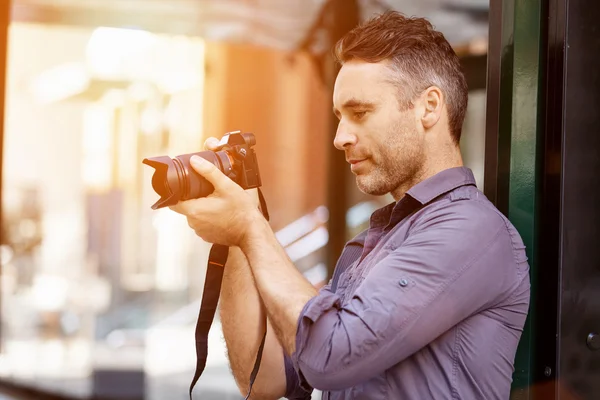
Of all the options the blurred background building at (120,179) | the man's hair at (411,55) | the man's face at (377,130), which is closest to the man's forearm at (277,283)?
the man's face at (377,130)

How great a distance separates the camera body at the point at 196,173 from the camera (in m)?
1.39

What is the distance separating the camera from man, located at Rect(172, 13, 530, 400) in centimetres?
125

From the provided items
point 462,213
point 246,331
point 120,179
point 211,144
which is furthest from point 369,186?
point 120,179

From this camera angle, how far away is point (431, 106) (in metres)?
1.54

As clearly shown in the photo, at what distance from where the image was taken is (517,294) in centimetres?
138

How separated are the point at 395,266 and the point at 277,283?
0.21 metres

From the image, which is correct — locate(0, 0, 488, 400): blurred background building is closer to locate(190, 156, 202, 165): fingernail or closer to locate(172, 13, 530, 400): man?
locate(172, 13, 530, 400): man

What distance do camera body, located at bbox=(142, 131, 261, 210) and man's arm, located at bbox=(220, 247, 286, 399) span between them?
25 cm

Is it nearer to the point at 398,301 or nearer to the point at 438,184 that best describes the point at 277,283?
the point at 398,301

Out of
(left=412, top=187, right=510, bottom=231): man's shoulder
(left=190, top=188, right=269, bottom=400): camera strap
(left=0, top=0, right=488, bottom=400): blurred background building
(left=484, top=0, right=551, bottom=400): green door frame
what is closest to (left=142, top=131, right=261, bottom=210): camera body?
(left=190, top=188, right=269, bottom=400): camera strap

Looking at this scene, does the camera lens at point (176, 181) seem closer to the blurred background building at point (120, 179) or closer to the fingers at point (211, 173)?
the fingers at point (211, 173)

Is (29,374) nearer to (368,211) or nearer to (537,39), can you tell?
(368,211)

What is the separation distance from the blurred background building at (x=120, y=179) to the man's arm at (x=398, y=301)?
15.3 feet

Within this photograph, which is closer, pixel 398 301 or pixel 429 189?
pixel 398 301
